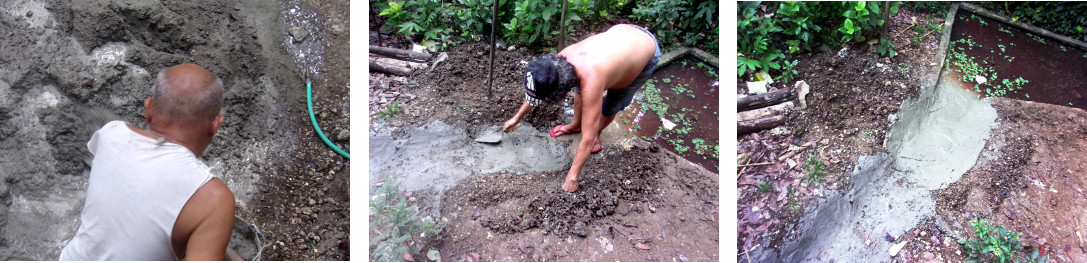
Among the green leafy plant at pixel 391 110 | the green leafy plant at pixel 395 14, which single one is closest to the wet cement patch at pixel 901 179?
the green leafy plant at pixel 391 110

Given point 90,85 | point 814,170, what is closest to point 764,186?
point 814,170

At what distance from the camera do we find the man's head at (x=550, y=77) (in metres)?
2.13

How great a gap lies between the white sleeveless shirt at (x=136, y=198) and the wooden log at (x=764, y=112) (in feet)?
6.66

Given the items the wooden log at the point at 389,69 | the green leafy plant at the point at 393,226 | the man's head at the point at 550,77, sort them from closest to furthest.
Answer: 1. the green leafy plant at the point at 393,226
2. the man's head at the point at 550,77
3. the wooden log at the point at 389,69

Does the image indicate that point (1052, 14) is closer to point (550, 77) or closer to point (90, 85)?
point (550, 77)

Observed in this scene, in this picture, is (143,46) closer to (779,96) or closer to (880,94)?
(779,96)

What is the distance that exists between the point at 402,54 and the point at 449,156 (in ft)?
2.34

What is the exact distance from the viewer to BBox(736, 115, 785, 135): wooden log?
8.25 ft

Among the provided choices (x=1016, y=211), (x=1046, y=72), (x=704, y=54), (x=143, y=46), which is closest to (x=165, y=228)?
(x=143, y=46)

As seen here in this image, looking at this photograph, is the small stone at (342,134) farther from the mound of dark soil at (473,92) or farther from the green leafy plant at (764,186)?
the green leafy plant at (764,186)

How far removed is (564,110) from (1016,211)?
200cm

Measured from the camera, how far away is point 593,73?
222 cm

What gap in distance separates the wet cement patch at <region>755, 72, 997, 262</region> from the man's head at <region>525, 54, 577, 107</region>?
1003 mm

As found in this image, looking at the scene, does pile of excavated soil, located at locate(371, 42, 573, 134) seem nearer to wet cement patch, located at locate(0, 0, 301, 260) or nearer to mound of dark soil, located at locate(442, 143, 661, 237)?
mound of dark soil, located at locate(442, 143, 661, 237)
